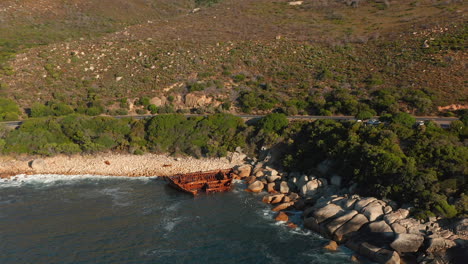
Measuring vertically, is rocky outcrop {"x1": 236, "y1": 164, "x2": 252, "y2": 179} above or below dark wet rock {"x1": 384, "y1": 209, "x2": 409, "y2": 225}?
below

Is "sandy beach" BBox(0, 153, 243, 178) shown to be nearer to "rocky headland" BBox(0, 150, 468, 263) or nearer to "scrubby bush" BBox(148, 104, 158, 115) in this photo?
"rocky headland" BBox(0, 150, 468, 263)

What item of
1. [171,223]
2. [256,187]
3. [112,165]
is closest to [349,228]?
[256,187]

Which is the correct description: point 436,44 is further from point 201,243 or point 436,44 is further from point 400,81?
point 201,243

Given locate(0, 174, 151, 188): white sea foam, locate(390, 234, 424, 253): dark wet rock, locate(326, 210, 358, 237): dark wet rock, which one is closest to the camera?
locate(390, 234, 424, 253): dark wet rock

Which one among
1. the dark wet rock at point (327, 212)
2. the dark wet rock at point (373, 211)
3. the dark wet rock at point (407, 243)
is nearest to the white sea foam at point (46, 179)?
the dark wet rock at point (327, 212)

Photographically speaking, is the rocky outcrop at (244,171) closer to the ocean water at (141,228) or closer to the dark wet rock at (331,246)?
the ocean water at (141,228)

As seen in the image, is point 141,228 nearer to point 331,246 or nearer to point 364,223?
point 331,246

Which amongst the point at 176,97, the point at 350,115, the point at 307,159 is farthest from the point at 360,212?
the point at 176,97

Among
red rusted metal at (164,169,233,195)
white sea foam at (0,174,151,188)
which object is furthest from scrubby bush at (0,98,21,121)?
red rusted metal at (164,169,233,195)
